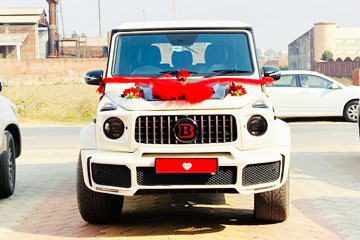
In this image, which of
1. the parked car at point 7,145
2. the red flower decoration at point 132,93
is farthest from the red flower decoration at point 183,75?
the parked car at point 7,145

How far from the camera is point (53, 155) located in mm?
14781

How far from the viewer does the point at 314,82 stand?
2239 cm

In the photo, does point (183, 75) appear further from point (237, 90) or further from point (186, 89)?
point (237, 90)

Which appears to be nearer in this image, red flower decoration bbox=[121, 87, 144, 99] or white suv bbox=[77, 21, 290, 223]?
white suv bbox=[77, 21, 290, 223]

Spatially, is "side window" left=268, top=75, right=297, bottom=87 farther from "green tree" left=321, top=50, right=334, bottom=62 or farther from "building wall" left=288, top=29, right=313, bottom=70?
"building wall" left=288, top=29, right=313, bottom=70

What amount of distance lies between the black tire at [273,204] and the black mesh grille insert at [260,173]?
325mm

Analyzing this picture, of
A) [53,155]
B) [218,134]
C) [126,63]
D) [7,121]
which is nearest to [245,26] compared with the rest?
[126,63]

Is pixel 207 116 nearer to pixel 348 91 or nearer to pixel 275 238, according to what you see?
pixel 275 238

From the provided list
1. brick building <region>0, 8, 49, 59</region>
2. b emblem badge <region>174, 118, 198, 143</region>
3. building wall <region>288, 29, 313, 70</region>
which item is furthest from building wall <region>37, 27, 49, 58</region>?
b emblem badge <region>174, 118, 198, 143</region>

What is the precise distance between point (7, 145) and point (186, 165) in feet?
11.2

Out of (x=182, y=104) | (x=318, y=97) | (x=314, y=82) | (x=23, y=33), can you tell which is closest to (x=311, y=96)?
(x=318, y=97)

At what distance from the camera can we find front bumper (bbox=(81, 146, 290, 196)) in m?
6.51

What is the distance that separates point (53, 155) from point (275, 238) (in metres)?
8.82

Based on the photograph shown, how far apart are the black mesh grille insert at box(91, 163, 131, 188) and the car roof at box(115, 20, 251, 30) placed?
1937 millimetres
